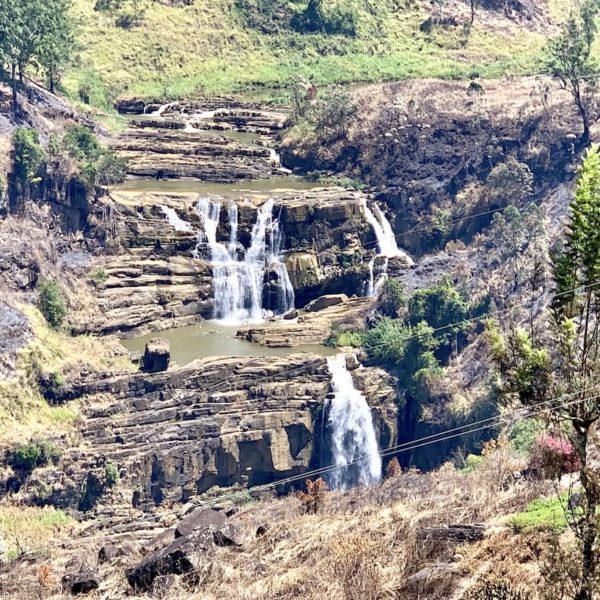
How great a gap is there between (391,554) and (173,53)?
58.9 meters

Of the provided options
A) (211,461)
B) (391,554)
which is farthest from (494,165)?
(391,554)

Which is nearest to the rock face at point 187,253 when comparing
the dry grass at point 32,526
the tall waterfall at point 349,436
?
the tall waterfall at point 349,436

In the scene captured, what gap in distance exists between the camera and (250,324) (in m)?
46.2

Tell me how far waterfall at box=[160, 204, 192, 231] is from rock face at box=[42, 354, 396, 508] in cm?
939

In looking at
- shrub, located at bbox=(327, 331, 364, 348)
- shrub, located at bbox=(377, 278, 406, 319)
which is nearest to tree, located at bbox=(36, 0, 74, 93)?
shrub, located at bbox=(377, 278, 406, 319)

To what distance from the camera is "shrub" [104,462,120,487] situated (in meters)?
36.4

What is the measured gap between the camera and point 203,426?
38625 millimetres

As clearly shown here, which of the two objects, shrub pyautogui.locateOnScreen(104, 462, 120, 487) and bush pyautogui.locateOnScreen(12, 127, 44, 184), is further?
bush pyautogui.locateOnScreen(12, 127, 44, 184)

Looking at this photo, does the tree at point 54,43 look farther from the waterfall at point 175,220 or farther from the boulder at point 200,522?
the boulder at point 200,522

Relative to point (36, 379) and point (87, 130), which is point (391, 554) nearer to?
point (36, 379)

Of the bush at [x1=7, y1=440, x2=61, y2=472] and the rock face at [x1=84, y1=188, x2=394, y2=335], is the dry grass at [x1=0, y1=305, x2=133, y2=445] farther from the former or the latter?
the rock face at [x1=84, y1=188, x2=394, y2=335]

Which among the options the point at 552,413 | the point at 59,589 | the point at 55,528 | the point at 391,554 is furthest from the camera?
the point at 55,528

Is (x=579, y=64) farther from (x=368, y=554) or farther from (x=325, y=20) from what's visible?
(x=368, y=554)

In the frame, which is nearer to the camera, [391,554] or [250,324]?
[391,554]
